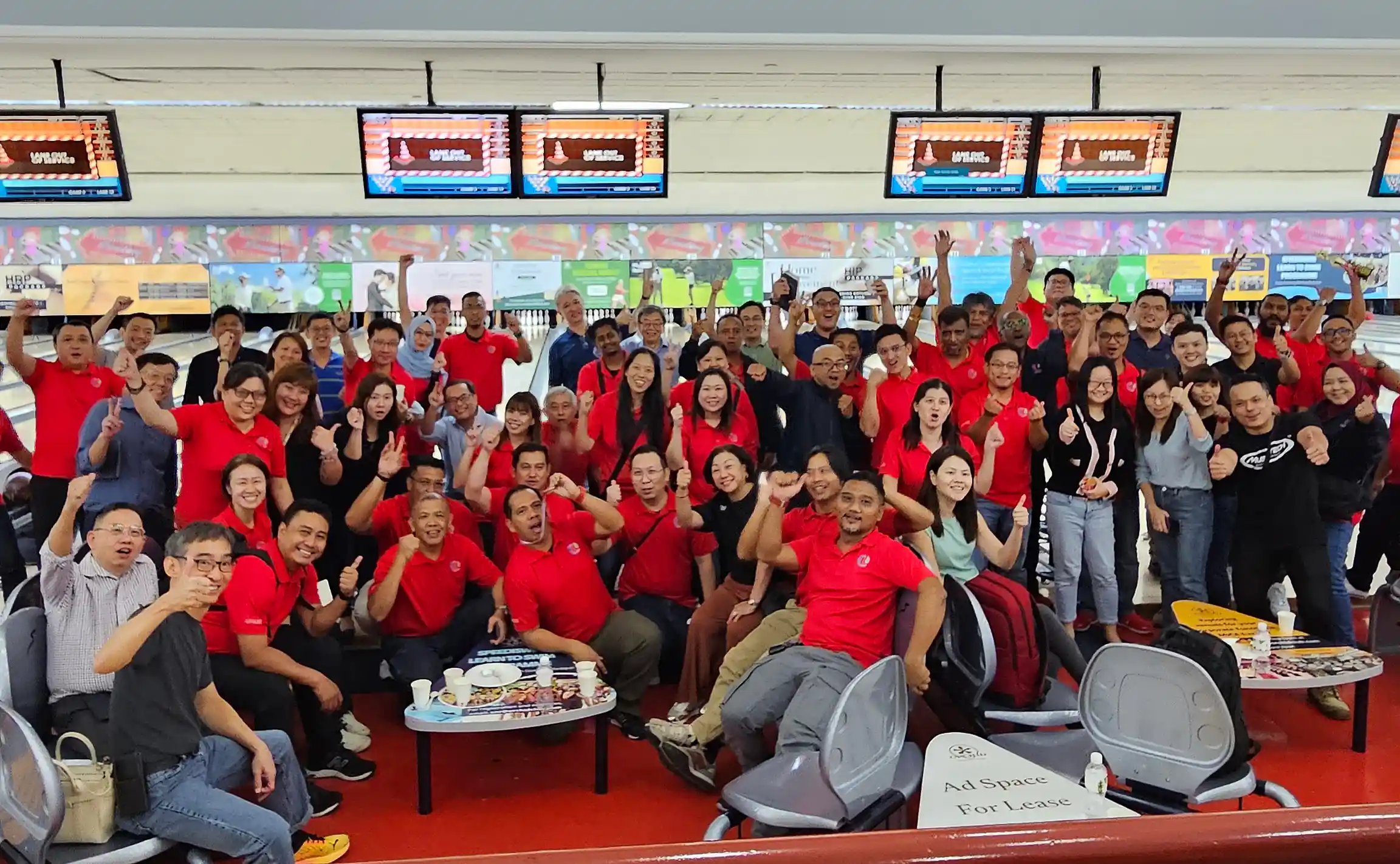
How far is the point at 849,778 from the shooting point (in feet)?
6.43

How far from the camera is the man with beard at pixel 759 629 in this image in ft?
9.02

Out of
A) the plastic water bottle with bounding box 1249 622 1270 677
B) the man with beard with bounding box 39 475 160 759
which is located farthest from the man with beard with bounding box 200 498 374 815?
the plastic water bottle with bounding box 1249 622 1270 677

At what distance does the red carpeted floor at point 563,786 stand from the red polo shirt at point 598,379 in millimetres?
1283

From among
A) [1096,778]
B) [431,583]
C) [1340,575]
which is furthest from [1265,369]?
[431,583]

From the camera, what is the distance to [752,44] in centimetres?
282

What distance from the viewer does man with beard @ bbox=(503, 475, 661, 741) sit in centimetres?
298

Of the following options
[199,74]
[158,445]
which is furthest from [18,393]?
[158,445]

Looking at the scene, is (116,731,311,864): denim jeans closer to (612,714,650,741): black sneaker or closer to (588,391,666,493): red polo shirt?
(612,714,650,741): black sneaker

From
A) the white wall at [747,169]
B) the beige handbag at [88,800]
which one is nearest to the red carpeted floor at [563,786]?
the beige handbag at [88,800]

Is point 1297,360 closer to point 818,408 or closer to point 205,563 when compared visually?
point 818,408

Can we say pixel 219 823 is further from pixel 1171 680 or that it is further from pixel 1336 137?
pixel 1336 137

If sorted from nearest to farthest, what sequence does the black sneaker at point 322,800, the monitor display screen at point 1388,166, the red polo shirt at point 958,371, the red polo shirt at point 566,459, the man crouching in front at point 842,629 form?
the man crouching in front at point 842,629 → the black sneaker at point 322,800 → the red polo shirt at point 566,459 → the red polo shirt at point 958,371 → the monitor display screen at point 1388,166

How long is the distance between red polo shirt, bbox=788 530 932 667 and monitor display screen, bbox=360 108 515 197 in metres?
2.30

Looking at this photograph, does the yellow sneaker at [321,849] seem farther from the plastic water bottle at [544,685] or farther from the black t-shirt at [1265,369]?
the black t-shirt at [1265,369]
